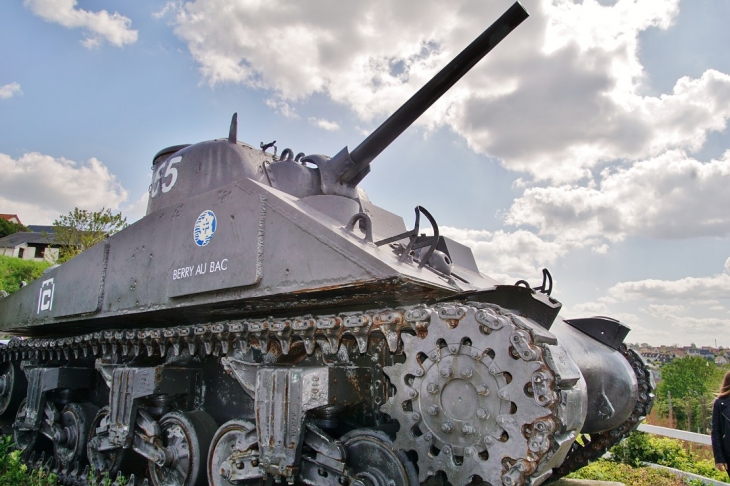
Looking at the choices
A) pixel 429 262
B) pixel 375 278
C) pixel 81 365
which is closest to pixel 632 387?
pixel 429 262

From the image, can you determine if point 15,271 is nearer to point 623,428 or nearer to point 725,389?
point 623,428

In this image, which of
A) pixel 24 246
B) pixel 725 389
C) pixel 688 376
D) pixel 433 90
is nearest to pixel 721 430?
pixel 725 389

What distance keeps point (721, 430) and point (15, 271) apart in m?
49.5

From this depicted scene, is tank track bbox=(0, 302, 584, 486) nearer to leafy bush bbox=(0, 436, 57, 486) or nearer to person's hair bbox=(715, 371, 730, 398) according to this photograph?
leafy bush bbox=(0, 436, 57, 486)

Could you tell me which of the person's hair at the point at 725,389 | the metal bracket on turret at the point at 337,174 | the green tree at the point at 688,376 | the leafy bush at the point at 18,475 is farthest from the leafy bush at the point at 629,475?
the green tree at the point at 688,376

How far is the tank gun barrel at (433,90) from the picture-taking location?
581 centimetres

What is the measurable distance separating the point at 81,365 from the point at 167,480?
3323 millimetres

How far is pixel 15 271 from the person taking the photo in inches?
1784

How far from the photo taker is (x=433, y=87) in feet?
20.1

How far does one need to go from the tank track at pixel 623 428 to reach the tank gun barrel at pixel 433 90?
430cm

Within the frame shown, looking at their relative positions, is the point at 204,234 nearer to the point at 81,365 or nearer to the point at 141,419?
the point at 141,419

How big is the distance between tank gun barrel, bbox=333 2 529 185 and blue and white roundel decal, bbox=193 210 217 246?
5.98ft

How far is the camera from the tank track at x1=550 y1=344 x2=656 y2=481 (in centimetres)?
757

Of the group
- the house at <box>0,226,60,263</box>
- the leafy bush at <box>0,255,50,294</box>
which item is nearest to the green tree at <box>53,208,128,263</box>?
the leafy bush at <box>0,255,50,294</box>
